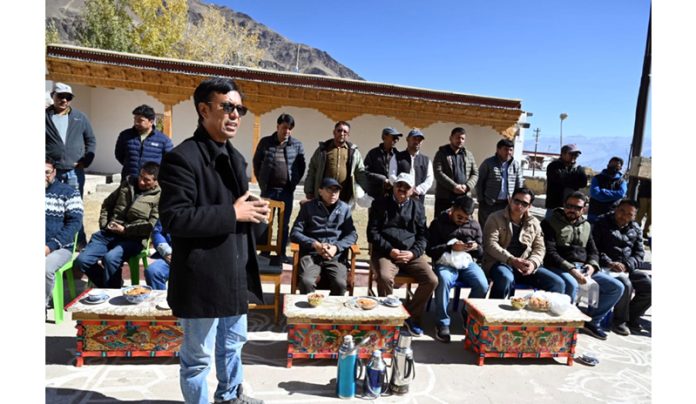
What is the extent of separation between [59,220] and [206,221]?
110 inches

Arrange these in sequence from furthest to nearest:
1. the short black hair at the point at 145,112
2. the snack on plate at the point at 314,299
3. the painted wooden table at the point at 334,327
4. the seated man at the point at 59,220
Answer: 1. the short black hair at the point at 145,112
2. the seated man at the point at 59,220
3. the snack on plate at the point at 314,299
4. the painted wooden table at the point at 334,327

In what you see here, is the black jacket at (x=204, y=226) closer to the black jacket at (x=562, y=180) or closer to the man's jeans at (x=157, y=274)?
the man's jeans at (x=157, y=274)

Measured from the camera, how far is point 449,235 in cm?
427

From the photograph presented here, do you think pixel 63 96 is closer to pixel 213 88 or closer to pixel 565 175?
pixel 213 88

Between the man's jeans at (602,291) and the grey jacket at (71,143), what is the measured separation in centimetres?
534

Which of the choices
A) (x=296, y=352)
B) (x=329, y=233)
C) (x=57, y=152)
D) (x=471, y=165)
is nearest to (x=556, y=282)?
(x=471, y=165)

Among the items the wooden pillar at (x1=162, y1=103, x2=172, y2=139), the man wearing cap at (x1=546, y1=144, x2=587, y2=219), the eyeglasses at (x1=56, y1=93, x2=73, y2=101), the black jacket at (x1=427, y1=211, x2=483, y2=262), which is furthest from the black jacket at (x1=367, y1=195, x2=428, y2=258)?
the wooden pillar at (x1=162, y1=103, x2=172, y2=139)

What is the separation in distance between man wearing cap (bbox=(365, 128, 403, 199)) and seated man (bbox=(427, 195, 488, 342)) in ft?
2.91

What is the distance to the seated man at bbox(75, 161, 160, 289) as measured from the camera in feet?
12.8

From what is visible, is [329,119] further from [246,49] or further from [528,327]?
[246,49]

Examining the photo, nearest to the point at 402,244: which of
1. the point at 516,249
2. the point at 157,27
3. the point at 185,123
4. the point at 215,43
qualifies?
the point at 516,249

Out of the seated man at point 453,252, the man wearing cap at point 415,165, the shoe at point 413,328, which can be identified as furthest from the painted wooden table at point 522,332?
the man wearing cap at point 415,165

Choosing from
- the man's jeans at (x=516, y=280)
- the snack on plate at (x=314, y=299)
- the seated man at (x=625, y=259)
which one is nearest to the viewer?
the snack on plate at (x=314, y=299)

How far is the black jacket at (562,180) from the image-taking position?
536 centimetres
